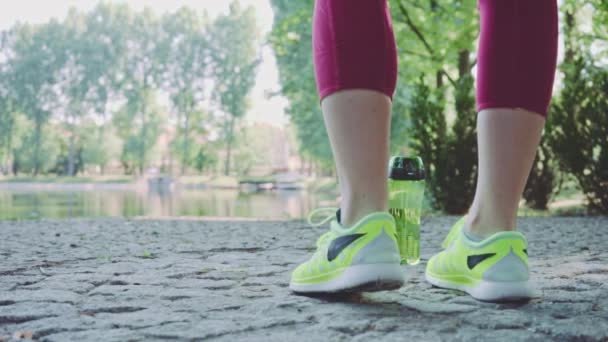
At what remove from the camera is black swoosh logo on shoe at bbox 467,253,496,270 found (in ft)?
5.01

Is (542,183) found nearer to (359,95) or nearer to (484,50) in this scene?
(484,50)

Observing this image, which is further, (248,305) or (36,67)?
(36,67)

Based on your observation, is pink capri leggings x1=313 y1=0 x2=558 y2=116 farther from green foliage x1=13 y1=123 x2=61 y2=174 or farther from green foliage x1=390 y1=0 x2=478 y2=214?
green foliage x1=13 y1=123 x2=61 y2=174

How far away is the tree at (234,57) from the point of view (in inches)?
1686

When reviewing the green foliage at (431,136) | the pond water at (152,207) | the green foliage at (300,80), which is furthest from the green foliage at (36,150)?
the green foliage at (431,136)

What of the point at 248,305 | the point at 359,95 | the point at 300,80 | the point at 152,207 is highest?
the point at 300,80

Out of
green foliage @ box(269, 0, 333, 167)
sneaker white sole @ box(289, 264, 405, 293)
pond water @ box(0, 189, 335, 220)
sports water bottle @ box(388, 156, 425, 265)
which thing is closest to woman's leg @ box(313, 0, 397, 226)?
sneaker white sole @ box(289, 264, 405, 293)

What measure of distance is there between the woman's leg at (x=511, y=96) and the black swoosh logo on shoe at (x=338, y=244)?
39 centimetres

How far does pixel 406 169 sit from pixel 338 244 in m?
0.74

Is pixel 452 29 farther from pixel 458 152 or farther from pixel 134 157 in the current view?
pixel 134 157

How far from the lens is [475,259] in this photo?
5.14 ft

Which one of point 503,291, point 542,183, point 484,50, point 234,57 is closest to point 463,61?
point 542,183

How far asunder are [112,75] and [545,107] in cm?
4698

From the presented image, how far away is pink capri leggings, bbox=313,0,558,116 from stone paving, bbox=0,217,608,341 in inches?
22.1
